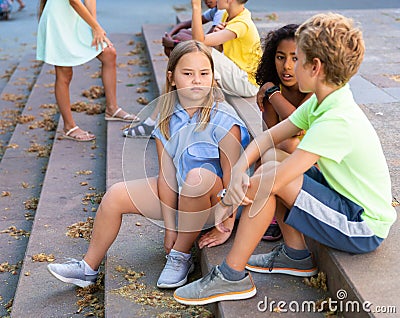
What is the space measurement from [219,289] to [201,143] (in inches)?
27.1

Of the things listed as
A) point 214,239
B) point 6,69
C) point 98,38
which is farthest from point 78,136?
point 6,69

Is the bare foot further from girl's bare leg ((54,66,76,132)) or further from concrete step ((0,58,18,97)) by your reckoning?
concrete step ((0,58,18,97))

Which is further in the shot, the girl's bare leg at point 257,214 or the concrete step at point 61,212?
the concrete step at point 61,212

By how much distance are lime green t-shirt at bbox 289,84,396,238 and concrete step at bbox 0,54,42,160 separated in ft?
10.9

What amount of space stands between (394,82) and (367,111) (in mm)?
797

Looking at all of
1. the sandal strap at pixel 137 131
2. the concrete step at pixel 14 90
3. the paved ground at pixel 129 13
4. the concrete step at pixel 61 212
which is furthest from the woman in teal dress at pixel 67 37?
the paved ground at pixel 129 13

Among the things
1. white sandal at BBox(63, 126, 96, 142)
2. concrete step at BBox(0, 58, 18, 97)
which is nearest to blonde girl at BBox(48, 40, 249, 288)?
white sandal at BBox(63, 126, 96, 142)

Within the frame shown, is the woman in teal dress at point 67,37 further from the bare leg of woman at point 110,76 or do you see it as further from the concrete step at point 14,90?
A: the concrete step at point 14,90

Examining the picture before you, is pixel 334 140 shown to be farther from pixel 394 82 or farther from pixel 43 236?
pixel 394 82

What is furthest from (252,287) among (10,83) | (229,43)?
(10,83)

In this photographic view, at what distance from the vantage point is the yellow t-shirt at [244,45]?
4215mm

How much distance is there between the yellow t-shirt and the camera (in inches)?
166

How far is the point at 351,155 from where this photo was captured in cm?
244

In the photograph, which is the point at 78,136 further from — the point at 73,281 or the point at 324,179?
the point at 324,179
